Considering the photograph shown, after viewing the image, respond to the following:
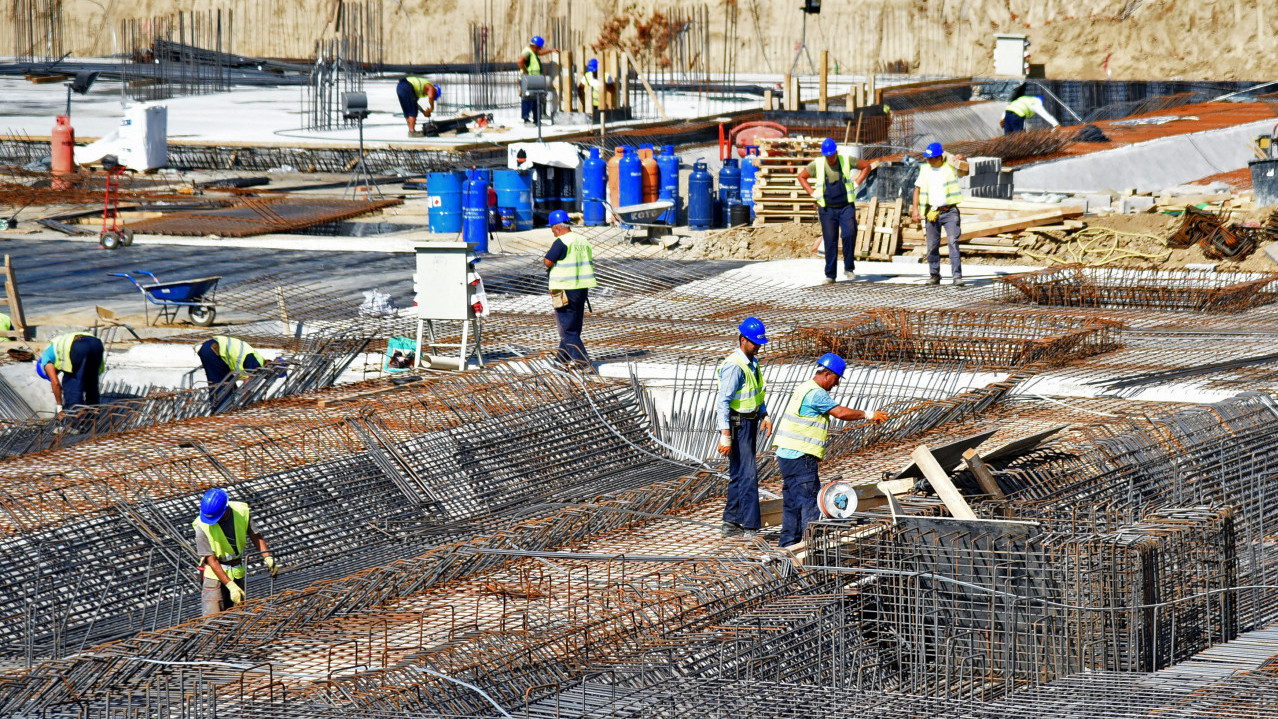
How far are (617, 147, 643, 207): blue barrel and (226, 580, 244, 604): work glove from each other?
12.5 metres

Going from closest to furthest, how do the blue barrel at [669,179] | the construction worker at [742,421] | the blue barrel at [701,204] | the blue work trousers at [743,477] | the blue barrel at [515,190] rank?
the construction worker at [742,421]
the blue work trousers at [743,477]
the blue barrel at [515,190]
the blue barrel at [701,204]
the blue barrel at [669,179]

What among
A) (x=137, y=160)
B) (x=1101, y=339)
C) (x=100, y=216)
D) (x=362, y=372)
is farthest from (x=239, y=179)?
(x=1101, y=339)

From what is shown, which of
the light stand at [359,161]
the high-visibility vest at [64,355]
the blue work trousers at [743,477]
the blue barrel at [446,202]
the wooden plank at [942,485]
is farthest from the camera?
the light stand at [359,161]

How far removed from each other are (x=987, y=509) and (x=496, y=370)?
4.70 metres

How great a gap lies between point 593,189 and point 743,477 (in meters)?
11.3

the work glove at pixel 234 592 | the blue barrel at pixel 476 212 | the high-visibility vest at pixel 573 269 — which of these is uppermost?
the blue barrel at pixel 476 212

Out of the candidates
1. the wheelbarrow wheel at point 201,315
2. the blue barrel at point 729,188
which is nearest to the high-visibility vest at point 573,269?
the wheelbarrow wheel at point 201,315

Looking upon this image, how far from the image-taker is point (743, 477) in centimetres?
871

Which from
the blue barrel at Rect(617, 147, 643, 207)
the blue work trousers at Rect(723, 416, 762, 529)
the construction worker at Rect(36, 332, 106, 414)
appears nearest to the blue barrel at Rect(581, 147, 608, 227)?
the blue barrel at Rect(617, 147, 643, 207)

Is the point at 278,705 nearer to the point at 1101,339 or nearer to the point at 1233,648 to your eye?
the point at 1233,648

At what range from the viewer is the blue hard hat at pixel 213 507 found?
7750 mm

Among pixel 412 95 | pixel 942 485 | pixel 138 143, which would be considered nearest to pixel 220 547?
pixel 942 485

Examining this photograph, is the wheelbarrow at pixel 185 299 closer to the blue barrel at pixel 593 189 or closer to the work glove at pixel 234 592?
the blue barrel at pixel 593 189

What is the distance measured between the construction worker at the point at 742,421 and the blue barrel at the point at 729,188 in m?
11.2
